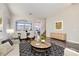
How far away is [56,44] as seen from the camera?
6.62 feet

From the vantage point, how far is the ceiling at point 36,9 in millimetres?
1711

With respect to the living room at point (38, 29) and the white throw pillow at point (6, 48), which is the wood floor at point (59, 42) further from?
the white throw pillow at point (6, 48)

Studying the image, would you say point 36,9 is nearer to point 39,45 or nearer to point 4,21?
point 4,21

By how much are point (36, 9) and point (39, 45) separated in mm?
759

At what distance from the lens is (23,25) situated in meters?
1.92

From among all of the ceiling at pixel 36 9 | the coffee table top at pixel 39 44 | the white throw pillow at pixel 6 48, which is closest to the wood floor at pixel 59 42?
the coffee table top at pixel 39 44

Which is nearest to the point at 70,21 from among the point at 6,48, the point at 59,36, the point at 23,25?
the point at 59,36

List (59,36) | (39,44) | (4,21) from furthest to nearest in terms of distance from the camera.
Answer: (39,44) → (59,36) → (4,21)

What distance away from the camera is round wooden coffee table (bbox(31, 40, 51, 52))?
2000 millimetres

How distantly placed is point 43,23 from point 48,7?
372 millimetres

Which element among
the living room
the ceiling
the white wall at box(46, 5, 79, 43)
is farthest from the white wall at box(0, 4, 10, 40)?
the white wall at box(46, 5, 79, 43)

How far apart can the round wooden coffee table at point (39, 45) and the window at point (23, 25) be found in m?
0.32

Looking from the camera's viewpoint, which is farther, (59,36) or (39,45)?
(39,45)

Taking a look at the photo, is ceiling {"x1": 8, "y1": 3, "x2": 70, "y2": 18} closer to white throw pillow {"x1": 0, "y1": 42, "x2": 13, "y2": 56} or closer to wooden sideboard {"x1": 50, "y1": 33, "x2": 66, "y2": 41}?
wooden sideboard {"x1": 50, "y1": 33, "x2": 66, "y2": 41}
